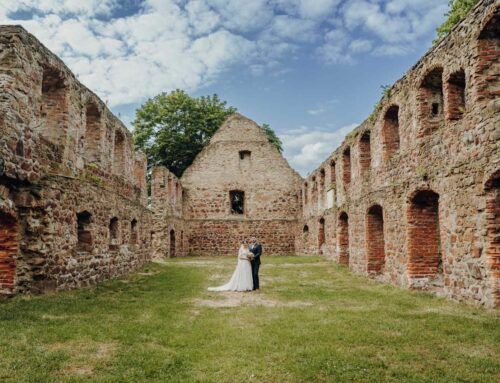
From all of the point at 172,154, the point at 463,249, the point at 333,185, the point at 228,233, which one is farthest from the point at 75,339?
the point at 172,154

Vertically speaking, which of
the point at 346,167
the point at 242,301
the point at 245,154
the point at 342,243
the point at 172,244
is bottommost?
the point at 242,301

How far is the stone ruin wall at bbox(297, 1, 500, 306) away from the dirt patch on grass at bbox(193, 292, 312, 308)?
309cm

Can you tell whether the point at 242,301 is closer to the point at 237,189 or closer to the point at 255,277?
the point at 255,277

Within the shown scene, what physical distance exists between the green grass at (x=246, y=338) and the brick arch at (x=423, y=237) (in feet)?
3.07

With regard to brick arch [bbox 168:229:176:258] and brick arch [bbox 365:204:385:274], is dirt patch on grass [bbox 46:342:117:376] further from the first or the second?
brick arch [bbox 168:229:176:258]

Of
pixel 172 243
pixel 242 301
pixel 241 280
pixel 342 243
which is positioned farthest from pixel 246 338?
pixel 172 243

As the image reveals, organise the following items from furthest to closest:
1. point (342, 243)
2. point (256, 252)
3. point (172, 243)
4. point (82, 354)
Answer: point (172, 243) → point (342, 243) → point (256, 252) → point (82, 354)

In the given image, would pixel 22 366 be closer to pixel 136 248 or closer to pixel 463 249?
pixel 463 249

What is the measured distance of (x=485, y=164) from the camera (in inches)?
283

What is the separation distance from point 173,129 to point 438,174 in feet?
80.8

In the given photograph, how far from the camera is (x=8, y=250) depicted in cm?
791

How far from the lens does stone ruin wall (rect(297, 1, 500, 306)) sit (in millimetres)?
7289

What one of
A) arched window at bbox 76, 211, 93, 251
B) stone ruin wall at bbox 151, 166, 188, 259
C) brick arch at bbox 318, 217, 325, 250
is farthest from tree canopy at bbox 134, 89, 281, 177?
arched window at bbox 76, 211, 93, 251

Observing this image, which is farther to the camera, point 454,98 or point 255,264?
point 255,264
